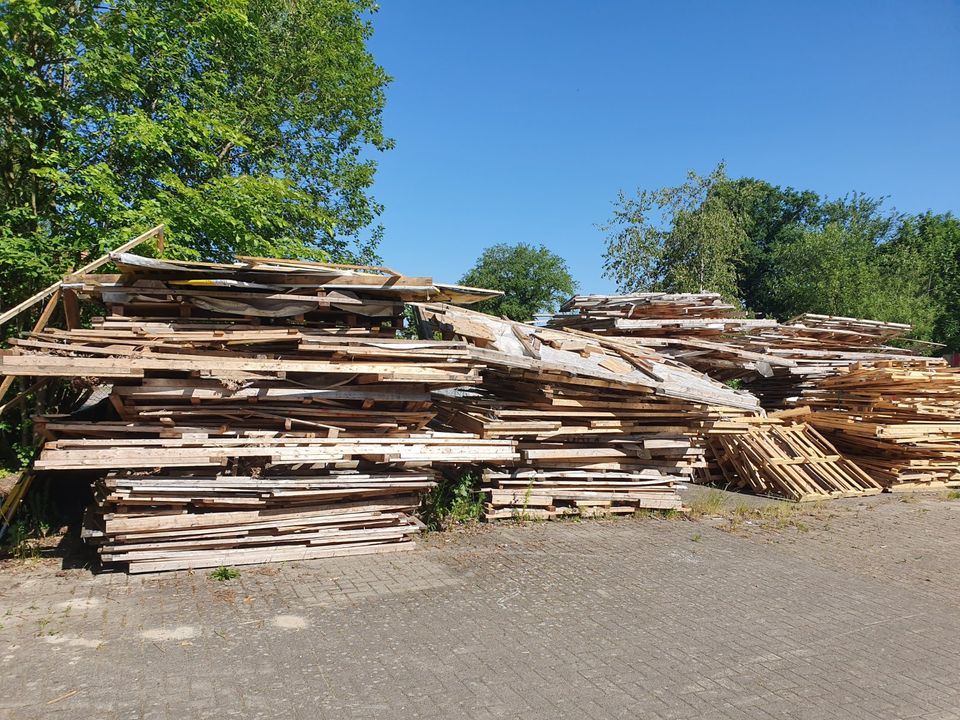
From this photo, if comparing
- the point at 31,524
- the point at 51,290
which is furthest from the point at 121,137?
the point at 31,524

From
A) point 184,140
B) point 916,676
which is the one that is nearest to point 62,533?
point 184,140

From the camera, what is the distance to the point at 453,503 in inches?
323

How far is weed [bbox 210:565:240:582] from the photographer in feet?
19.3

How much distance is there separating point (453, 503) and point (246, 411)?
2.99 m

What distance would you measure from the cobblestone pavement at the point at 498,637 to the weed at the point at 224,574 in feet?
0.49

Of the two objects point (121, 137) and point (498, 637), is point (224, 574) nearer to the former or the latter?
point (498, 637)

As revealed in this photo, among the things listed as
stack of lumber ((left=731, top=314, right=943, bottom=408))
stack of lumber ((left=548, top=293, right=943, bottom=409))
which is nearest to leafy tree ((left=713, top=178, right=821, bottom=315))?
stack of lumber ((left=731, top=314, right=943, bottom=408))

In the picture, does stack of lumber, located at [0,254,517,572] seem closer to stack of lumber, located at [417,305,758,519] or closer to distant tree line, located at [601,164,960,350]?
stack of lumber, located at [417,305,758,519]

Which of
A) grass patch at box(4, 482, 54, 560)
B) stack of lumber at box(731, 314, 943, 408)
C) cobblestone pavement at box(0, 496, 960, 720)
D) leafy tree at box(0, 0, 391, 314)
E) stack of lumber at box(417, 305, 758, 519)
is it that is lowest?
cobblestone pavement at box(0, 496, 960, 720)

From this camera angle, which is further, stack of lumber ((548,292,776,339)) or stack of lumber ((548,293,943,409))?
stack of lumber ((548,292,776,339))

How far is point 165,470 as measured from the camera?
6117 mm

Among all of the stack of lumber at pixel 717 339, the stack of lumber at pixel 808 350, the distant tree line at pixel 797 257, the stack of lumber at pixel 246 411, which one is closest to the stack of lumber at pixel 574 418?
the stack of lumber at pixel 246 411

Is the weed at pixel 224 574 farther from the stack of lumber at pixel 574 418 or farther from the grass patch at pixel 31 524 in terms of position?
the stack of lumber at pixel 574 418

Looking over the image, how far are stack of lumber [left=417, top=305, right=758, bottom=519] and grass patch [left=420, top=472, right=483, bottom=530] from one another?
202mm
